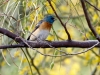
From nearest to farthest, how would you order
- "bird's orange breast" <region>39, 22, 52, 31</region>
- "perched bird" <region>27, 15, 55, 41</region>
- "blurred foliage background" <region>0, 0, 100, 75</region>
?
"blurred foliage background" <region>0, 0, 100, 75</region> < "perched bird" <region>27, 15, 55, 41</region> < "bird's orange breast" <region>39, 22, 52, 31</region>

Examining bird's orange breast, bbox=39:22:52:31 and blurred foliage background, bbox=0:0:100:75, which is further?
bird's orange breast, bbox=39:22:52:31

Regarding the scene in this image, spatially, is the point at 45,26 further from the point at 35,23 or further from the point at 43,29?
the point at 35,23

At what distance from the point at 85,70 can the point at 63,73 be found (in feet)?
4.84

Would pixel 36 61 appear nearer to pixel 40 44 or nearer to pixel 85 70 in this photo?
pixel 85 70

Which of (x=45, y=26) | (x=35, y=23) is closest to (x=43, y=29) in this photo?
(x=45, y=26)

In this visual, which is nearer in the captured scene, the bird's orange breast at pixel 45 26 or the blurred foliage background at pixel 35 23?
the blurred foliage background at pixel 35 23

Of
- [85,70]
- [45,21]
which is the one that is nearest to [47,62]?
[45,21]

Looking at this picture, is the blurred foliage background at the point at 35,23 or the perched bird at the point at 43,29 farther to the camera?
the perched bird at the point at 43,29

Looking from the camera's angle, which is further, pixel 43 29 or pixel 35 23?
pixel 43 29

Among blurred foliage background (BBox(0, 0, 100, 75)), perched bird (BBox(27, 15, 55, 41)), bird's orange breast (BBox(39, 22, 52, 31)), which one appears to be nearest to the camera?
blurred foliage background (BBox(0, 0, 100, 75))

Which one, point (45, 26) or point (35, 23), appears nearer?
point (35, 23)

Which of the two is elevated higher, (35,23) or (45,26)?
(35,23)

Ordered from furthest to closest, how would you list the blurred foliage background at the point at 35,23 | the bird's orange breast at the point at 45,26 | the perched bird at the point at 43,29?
the bird's orange breast at the point at 45,26 < the perched bird at the point at 43,29 < the blurred foliage background at the point at 35,23

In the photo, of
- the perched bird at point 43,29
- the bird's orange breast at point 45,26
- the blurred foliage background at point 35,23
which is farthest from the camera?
the bird's orange breast at point 45,26
